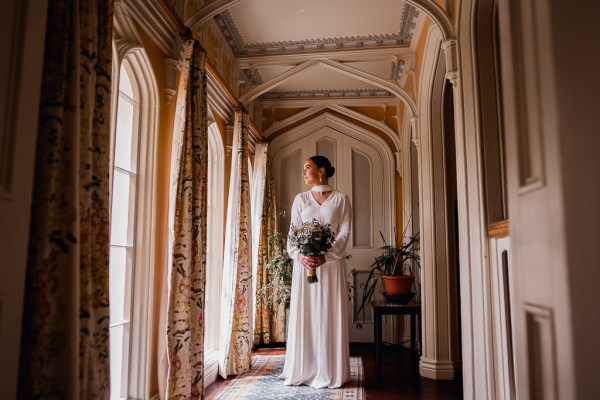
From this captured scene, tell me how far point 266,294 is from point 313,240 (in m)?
2.46

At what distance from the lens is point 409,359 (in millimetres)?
5211

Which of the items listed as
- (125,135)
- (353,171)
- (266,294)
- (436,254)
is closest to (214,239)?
(266,294)

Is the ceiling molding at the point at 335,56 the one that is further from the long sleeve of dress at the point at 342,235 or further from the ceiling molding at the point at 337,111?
the long sleeve of dress at the point at 342,235

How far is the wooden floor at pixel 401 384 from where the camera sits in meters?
3.72

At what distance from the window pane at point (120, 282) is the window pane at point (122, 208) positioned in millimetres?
75

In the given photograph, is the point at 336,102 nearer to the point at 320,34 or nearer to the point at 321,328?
the point at 320,34

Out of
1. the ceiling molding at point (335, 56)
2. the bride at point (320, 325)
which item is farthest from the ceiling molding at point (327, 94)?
the bride at point (320, 325)

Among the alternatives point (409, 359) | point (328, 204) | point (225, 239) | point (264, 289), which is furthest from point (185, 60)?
point (409, 359)

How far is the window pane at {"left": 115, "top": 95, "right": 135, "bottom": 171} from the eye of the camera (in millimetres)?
3021

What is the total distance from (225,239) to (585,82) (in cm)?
419

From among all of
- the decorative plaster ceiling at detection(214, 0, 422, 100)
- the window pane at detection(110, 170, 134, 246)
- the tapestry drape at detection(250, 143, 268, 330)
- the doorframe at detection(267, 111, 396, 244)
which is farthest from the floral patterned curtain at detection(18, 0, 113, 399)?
the doorframe at detection(267, 111, 396, 244)

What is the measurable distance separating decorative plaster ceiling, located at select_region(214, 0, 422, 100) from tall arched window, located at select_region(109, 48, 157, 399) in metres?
1.52

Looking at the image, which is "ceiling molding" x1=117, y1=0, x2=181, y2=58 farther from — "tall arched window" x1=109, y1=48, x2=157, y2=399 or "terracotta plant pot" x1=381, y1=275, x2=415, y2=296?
"terracotta plant pot" x1=381, y1=275, x2=415, y2=296

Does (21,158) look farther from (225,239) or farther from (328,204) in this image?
(225,239)
